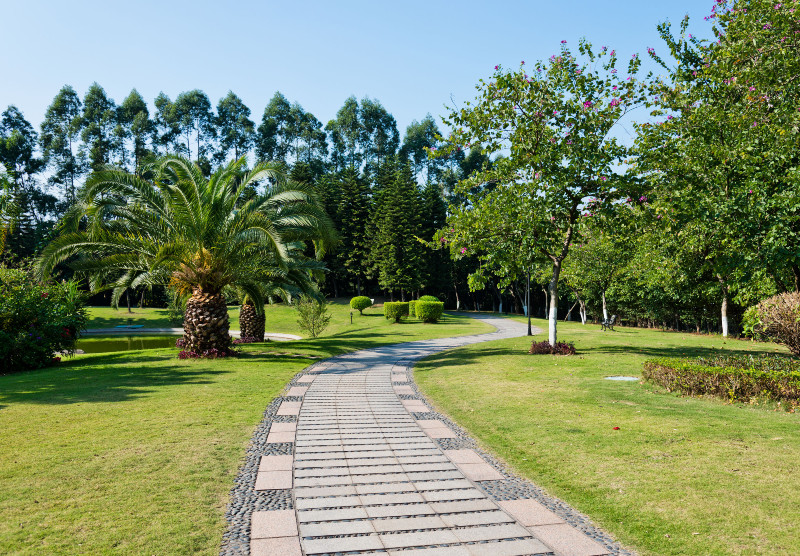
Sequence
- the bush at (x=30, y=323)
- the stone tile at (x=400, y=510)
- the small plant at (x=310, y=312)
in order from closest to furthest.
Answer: the stone tile at (x=400, y=510), the bush at (x=30, y=323), the small plant at (x=310, y=312)

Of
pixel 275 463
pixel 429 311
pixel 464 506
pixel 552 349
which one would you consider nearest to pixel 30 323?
pixel 275 463

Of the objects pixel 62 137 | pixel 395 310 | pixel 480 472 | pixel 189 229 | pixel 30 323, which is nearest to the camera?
pixel 480 472

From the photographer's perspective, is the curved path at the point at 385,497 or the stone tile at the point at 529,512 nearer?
the curved path at the point at 385,497

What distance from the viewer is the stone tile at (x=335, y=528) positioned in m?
→ 3.85

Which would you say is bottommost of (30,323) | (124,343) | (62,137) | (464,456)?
(124,343)

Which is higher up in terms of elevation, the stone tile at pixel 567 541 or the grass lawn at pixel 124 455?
the grass lawn at pixel 124 455

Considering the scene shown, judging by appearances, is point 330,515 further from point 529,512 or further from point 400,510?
point 529,512

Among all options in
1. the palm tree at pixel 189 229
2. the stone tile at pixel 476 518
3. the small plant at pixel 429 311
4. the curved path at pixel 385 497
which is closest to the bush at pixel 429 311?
the small plant at pixel 429 311

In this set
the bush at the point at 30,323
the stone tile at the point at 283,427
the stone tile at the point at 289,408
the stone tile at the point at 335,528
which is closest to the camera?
the stone tile at the point at 335,528

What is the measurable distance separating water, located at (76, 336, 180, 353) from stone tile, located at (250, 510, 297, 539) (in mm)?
20544

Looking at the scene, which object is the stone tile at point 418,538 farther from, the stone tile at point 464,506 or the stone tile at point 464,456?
the stone tile at point 464,456

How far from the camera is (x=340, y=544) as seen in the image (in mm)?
3672

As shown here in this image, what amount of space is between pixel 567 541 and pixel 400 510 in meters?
1.40

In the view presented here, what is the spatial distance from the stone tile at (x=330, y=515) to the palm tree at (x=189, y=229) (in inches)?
369
